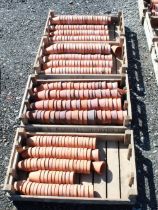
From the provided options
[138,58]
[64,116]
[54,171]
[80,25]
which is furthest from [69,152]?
[80,25]

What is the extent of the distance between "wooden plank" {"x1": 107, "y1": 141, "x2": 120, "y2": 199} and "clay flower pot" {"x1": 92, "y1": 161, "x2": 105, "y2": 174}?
0.25 meters

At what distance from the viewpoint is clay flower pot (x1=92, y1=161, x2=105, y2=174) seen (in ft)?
30.0

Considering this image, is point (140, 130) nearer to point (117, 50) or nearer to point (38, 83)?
point (117, 50)

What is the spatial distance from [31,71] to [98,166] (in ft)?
17.9

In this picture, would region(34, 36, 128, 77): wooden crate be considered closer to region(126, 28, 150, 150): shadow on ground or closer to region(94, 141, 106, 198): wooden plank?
region(126, 28, 150, 150): shadow on ground

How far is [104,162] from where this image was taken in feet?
30.9

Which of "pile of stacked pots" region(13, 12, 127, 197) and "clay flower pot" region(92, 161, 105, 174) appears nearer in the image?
"pile of stacked pots" region(13, 12, 127, 197)

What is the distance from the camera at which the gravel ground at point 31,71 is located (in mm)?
9570

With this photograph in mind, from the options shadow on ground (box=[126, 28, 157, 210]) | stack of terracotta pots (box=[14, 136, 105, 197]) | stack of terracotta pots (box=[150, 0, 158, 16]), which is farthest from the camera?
stack of terracotta pots (box=[150, 0, 158, 16])

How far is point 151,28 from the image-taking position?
12.9 meters

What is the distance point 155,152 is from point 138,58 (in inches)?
177

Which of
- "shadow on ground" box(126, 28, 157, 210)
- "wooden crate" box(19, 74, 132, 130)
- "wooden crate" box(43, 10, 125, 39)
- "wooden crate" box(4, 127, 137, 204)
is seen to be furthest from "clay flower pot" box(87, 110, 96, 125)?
"wooden crate" box(43, 10, 125, 39)

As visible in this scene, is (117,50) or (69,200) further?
(117,50)

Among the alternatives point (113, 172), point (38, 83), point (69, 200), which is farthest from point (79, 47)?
point (69, 200)
